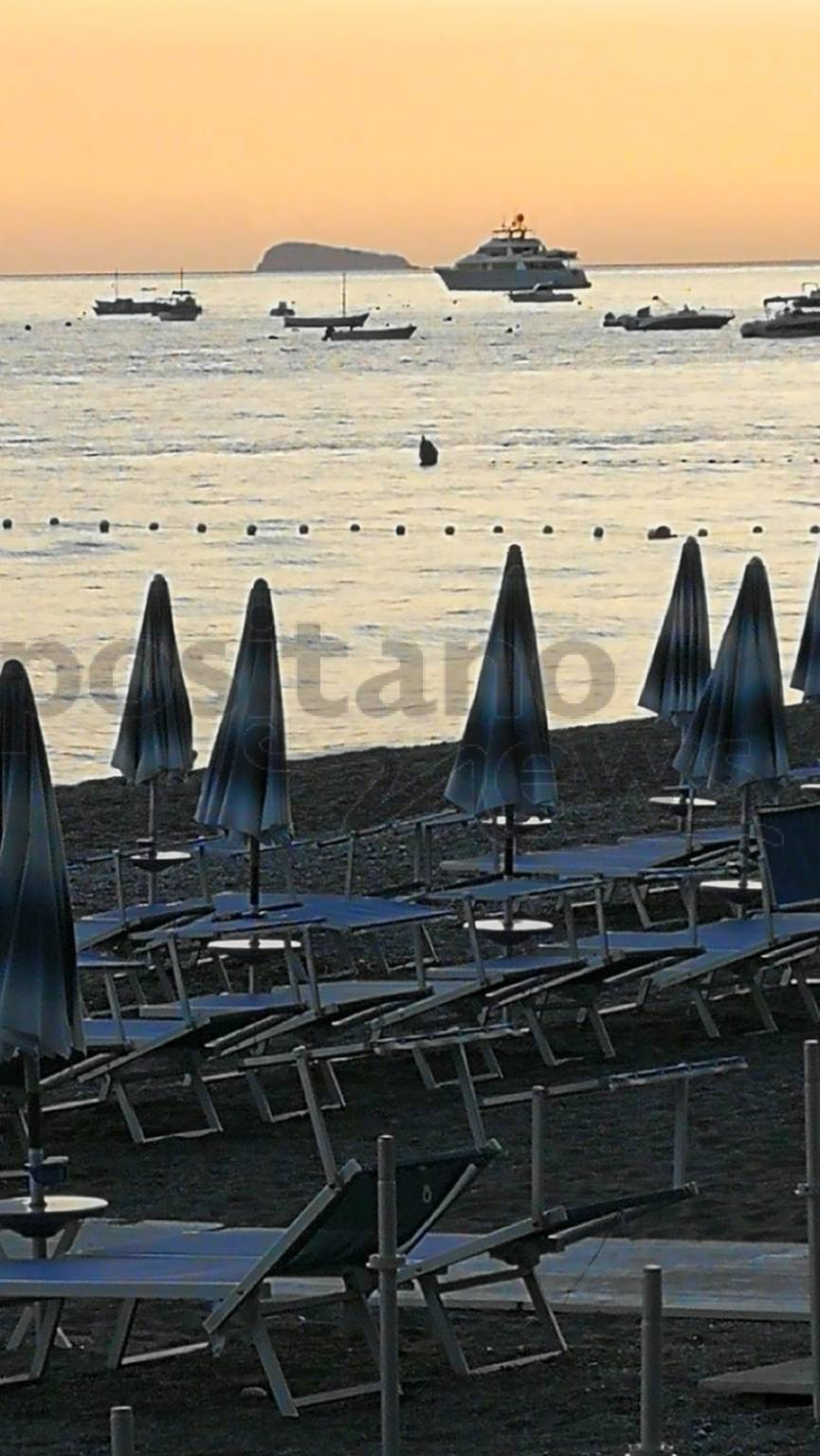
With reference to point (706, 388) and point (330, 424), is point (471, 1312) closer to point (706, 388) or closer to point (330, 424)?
point (330, 424)

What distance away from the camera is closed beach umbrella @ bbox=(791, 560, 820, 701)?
1594 cm

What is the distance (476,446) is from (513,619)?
71.3 metres

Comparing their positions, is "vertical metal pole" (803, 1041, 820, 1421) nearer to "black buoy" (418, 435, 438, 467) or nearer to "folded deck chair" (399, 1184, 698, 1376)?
"folded deck chair" (399, 1184, 698, 1376)

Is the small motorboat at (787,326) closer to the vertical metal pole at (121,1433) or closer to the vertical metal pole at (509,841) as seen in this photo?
the vertical metal pole at (509,841)

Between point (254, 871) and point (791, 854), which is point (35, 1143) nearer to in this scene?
point (254, 871)

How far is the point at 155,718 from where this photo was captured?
43.7 ft

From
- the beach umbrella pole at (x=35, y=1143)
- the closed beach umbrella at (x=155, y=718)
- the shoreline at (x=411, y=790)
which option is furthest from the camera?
the shoreline at (x=411, y=790)

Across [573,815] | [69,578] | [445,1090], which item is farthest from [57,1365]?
[69,578]

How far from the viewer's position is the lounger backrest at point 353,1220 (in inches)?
234

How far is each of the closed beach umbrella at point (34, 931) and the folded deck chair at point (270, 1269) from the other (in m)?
0.56

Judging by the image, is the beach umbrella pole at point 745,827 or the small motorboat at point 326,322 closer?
the beach umbrella pole at point 745,827

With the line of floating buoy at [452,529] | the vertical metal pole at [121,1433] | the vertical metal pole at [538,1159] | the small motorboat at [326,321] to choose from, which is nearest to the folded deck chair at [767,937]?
the vertical metal pole at [538,1159]

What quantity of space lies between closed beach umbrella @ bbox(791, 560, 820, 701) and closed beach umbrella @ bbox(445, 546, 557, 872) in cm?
443

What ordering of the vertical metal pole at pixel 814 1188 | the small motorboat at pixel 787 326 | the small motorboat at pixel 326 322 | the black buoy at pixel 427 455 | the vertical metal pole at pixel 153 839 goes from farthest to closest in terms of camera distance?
the small motorboat at pixel 326 322 < the small motorboat at pixel 787 326 < the black buoy at pixel 427 455 < the vertical metal pole at pixel 153 839 < the vertical metal pole at pixel 814 1188
